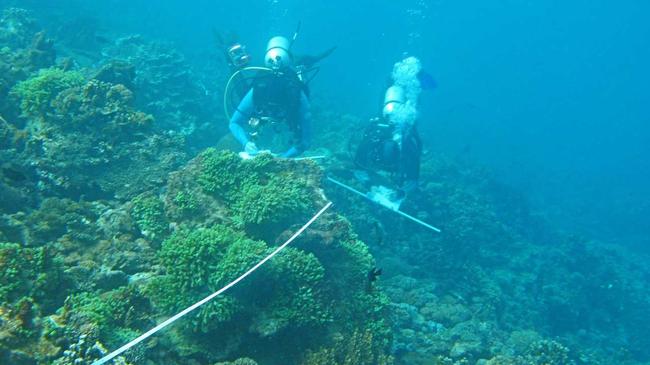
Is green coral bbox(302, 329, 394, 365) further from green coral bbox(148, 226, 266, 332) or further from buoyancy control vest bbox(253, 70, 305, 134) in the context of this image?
buoyancy control vest bbox(253, 70, 305, 134)

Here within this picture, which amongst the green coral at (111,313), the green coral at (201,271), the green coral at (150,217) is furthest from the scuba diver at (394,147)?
the green coral at (111,313)

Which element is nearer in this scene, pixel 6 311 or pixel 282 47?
pixel 6 311

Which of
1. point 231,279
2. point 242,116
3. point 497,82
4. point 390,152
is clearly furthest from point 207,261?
point 497,82

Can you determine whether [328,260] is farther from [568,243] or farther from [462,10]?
[462,10]

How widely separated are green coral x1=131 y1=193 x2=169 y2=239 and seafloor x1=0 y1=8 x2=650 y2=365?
3 centimetres

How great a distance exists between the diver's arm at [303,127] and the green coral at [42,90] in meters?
5.21

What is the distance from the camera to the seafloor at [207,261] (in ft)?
15.5

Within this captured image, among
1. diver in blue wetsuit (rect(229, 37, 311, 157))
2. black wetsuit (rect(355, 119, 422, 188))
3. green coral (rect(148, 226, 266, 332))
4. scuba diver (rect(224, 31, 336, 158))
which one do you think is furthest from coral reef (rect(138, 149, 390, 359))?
black wetsuit (rect(355, 119, 422, 188))

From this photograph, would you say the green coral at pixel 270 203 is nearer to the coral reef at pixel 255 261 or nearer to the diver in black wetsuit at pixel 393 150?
the coral reef at pixel 255 261

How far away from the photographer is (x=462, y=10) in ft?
459

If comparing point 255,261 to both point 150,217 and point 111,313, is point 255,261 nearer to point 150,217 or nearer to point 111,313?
point 111,313

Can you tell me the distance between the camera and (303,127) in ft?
32.5

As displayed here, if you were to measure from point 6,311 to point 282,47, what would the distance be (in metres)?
8.03

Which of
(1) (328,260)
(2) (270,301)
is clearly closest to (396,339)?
(1) (328,260)
